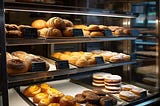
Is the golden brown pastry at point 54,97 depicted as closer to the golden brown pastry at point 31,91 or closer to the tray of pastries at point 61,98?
the tray of pastries at point 61,98

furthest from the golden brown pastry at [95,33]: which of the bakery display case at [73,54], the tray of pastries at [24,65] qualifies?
the tray of pastries at [24,65]

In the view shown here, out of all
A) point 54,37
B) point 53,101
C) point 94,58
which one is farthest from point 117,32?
point 53,101

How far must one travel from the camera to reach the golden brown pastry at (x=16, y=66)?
4.65 feet

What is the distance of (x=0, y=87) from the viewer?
1255 millimetres

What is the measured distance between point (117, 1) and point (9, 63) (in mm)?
1606

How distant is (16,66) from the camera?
143cm

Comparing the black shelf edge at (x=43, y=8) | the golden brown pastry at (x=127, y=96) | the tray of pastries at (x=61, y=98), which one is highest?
the black shelf edge at (x=43, y=8)

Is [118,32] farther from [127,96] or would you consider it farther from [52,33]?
[52,33]

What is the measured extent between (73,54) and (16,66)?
0.82 meters

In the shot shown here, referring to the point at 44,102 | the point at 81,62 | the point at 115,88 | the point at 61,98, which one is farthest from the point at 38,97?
the point at 115,88

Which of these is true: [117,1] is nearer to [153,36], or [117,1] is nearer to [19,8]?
[153,36]

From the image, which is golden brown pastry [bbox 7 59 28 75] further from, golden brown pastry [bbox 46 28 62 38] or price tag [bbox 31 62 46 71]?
golden brown pastry [bbox 46 28 62 38]

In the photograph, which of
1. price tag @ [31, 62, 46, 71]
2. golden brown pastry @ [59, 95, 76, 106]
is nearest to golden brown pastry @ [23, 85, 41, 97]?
golden brown pastry @ [59, 95, 76, 106]

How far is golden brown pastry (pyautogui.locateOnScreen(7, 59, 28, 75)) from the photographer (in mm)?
1417
